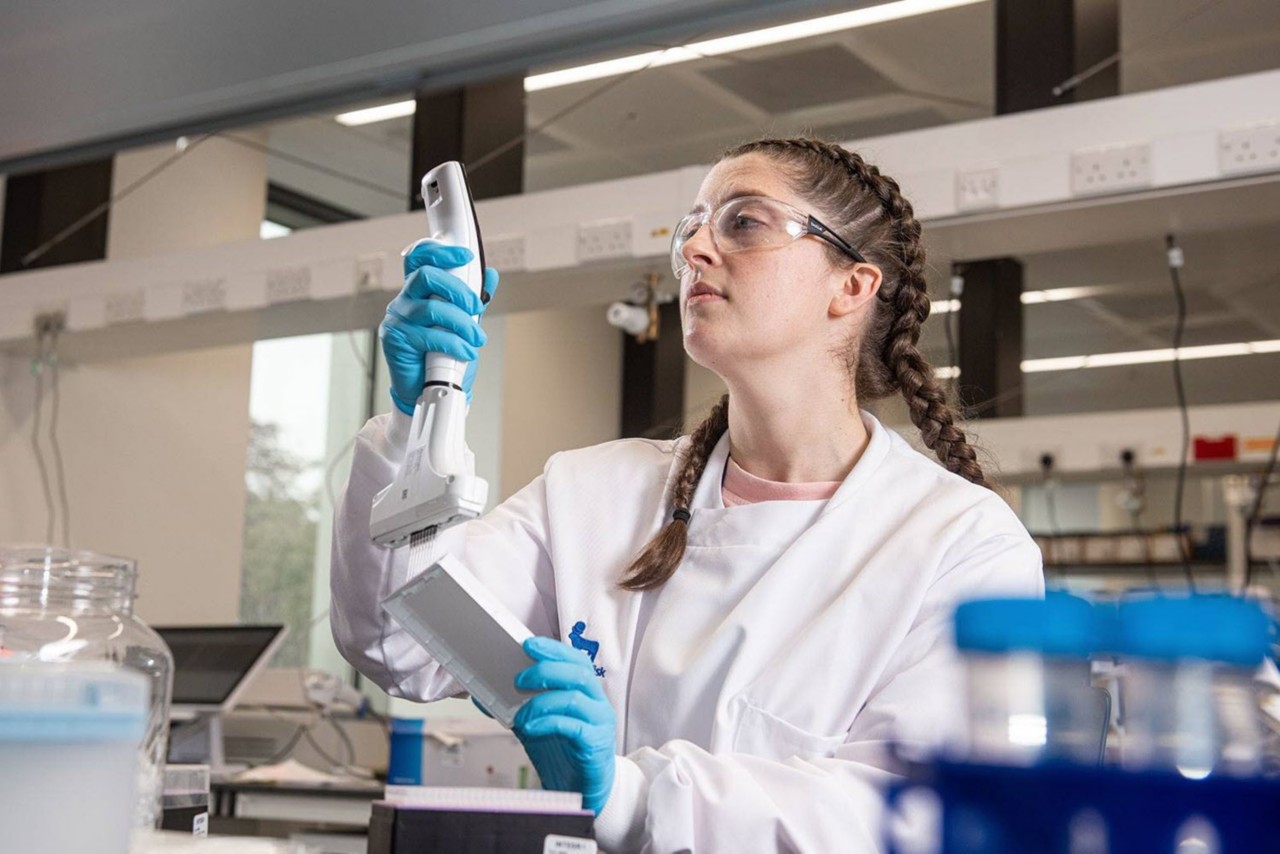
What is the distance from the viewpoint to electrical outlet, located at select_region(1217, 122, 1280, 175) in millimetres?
2549

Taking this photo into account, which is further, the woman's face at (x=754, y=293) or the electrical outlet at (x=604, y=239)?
the electrical outlet at (x=604, y=239)

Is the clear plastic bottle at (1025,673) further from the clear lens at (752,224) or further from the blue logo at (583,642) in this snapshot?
the clear lens at (752,224)

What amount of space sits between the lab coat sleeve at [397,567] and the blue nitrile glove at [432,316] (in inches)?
3.1

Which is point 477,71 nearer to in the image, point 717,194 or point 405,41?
point 405,41

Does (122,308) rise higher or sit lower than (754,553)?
higher

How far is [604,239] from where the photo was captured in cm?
330

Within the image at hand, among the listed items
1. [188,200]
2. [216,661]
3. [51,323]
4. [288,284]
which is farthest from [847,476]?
[188,200]

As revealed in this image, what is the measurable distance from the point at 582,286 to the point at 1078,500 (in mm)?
7550

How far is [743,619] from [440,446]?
1.51 feet

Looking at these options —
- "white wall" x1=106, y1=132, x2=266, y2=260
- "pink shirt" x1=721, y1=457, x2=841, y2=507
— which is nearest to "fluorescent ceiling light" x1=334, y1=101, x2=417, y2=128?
"white wall" x1=106, y1=132, x2=266, y2=260

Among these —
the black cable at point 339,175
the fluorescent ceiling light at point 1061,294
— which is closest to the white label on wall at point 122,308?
the black cable at point 339,175

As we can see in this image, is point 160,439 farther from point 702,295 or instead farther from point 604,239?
point 702,295

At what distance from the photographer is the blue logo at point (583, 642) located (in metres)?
1.50

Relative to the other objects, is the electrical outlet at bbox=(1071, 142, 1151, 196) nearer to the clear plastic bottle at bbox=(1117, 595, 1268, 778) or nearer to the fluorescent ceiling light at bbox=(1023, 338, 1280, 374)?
the clear plastic bottle at bbox=(1117, 595, 1268, 778)
